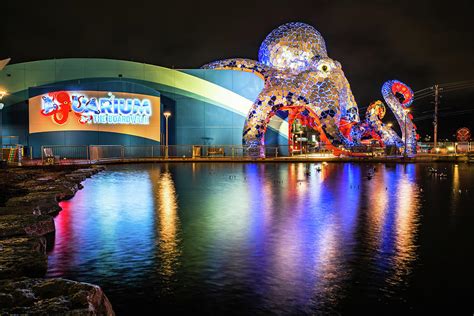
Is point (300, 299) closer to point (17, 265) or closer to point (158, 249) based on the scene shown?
point (158, 249)

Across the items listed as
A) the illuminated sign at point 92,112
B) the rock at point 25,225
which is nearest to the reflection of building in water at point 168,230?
the rock at point 25,225

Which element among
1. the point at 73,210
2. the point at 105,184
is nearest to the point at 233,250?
Answer: the point at 73,210

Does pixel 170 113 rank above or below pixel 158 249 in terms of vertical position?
above

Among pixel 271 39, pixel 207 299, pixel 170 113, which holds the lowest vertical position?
pixel 207 299

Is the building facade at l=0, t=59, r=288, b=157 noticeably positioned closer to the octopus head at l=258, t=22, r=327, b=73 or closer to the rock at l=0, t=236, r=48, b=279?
the octopus head at l=258, t=22, r=327, b=73

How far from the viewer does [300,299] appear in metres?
4.73

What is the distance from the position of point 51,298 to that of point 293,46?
100ft

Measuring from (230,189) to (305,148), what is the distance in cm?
3137

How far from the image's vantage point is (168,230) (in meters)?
8.15

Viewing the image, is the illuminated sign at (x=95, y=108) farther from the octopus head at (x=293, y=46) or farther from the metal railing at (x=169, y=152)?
the octopus head at (x=293, y=46)

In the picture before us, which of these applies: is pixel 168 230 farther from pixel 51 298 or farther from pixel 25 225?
pixel 51 298

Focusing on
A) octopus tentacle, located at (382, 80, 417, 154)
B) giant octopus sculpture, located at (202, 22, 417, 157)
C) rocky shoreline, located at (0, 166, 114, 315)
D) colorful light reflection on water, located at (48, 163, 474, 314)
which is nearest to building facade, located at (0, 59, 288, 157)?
giant octopus sculpture, located at (202, 22, 417, 157)

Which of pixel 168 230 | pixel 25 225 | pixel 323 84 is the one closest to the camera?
pixel 25 225

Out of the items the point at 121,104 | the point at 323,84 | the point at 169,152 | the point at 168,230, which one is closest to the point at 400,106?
the point at 323,84
